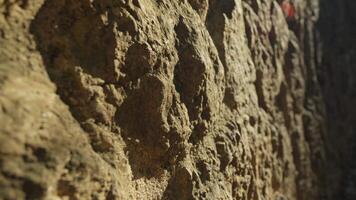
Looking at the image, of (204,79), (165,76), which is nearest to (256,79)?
(204,79)

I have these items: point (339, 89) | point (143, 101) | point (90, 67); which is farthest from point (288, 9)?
point (90, 67)

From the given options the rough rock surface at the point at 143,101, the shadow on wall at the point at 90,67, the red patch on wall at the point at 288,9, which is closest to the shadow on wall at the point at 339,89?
the red patch on wall at the point at 288,9

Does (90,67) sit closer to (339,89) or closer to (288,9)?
(288,9)

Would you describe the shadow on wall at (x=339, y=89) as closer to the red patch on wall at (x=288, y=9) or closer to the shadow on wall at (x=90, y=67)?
the red patch on wall at (x=288, y=9)

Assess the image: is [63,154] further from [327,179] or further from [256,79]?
[327,179]

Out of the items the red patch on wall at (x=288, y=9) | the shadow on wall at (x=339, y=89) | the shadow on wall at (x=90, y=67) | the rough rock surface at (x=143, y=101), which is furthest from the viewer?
the shadow on wall at (x=339, y=89)
